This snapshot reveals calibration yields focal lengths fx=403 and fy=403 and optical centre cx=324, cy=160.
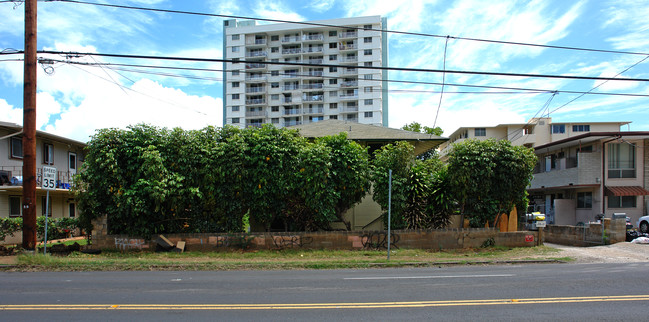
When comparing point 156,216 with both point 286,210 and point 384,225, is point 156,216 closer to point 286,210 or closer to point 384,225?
point 286,210

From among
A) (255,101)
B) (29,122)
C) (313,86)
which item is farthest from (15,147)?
(313,86)

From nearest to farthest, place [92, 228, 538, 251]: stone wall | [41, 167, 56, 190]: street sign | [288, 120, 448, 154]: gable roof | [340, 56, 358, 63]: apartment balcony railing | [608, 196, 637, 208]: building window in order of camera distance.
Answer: [41, 167, 56, 190]: street sign
[92, 228, 538, 251]: stone wall
[288, 120, 448, 154]: gable roof
[608, 196, 637, 208]: building window
[340, 56, 358, 63]: apartment balcony railing

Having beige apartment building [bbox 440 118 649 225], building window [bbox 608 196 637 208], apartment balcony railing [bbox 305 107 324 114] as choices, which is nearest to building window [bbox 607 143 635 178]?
beige apartment building [bbox 440 118 649 225]

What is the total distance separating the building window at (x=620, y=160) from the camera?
24.9 metres

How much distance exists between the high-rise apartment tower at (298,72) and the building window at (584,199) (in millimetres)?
47072

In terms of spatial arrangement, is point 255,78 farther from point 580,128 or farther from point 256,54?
point 580,128

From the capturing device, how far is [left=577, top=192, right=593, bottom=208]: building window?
26234mm

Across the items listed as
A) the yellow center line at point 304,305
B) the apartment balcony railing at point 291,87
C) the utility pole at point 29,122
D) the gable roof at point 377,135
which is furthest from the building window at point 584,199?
the apartment balcony railing at point 291,87

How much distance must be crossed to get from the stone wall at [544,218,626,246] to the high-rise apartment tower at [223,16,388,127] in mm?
54250

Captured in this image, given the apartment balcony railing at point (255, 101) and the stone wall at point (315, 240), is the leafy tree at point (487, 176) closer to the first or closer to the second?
the stone wall at point (315, 240)

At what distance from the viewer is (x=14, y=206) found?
22156mm

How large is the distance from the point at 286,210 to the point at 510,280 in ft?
29.6

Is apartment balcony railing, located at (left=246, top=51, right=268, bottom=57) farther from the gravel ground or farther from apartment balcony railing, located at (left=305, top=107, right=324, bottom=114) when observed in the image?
the gravel ground

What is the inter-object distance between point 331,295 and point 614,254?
488 inches
